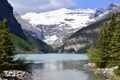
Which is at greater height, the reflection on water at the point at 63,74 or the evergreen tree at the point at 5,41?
the evergreen tree at the point at 5,41

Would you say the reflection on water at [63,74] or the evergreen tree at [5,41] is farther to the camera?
the reflection on water at [63,74]

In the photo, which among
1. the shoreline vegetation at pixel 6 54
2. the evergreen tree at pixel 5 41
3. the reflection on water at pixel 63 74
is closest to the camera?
the shoreline vegetation at pixel 6 54

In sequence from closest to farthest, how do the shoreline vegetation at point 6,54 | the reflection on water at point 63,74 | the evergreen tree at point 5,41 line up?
1. the shoreline vegetation at point 6,54
2. the evergreen tree at point 5,41
3. the reflection on water at point 63,74

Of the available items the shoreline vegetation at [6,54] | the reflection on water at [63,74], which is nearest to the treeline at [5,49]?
the shoreline vegetation at [6,54]

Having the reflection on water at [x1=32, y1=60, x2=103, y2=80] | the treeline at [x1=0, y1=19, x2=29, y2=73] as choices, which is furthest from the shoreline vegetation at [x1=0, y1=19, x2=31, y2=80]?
the reflection on water at [x1=32, y1=60, x2=103, y2=80]

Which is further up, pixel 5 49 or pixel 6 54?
pixel 5 49

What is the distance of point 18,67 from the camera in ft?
267

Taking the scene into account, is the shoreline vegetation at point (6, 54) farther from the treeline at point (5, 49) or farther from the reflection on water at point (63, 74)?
the reflection on water at point (63, 74)

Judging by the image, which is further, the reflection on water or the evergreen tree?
the reflection on water

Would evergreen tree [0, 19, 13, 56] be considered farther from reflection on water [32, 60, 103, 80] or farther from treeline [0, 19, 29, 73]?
reflection on water [32, 60, 103, 80]

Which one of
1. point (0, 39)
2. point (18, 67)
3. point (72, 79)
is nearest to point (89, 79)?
point (72, 79)

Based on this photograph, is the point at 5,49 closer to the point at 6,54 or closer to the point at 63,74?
the point at 6,54

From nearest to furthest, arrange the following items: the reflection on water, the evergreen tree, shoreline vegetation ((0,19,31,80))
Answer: shoreline vegetation ((0,19,31,80)), the evergreen tree, the reflection on water

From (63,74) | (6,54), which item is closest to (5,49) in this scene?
(6,54)
